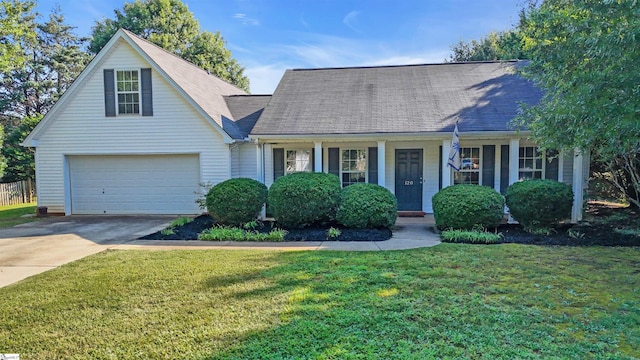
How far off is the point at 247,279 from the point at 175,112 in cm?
851

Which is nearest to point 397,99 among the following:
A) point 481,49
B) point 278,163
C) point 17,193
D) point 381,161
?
point 381,161

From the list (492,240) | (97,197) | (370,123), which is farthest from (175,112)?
(492,240)

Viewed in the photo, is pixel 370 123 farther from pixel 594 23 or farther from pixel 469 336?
pixel 469 336

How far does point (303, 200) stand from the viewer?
9133mm

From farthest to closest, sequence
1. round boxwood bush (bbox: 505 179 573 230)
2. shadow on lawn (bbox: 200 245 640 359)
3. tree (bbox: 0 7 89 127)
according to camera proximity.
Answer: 1. tree (bbox: 0 7 89 127)
2. round boxwood bush (bbox: 505 179 573 230)
3. shadow on lawn (bbox: 200 245 640 359)

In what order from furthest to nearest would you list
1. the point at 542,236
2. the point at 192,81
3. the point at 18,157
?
the point at 18,157 < the point at 192,81 < the point at 542,236

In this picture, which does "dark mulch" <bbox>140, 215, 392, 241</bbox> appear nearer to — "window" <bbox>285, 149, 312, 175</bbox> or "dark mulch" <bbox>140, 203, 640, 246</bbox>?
"dark mulch" <bbox>140, 203, 640, 246</bbox>

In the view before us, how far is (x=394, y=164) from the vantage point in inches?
483

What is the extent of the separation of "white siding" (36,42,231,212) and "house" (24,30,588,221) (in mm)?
35

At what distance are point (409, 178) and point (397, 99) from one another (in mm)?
2879

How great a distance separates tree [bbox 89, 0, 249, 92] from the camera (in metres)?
27.3

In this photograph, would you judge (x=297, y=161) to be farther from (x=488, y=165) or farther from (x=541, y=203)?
(x=541, y=203)

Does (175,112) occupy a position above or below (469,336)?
above

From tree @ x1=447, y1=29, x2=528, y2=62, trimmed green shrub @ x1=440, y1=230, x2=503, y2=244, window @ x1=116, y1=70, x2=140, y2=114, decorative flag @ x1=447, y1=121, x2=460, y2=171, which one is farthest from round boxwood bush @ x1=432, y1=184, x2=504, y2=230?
tree @ x1=447, y1=29, x2=528, y2=62
